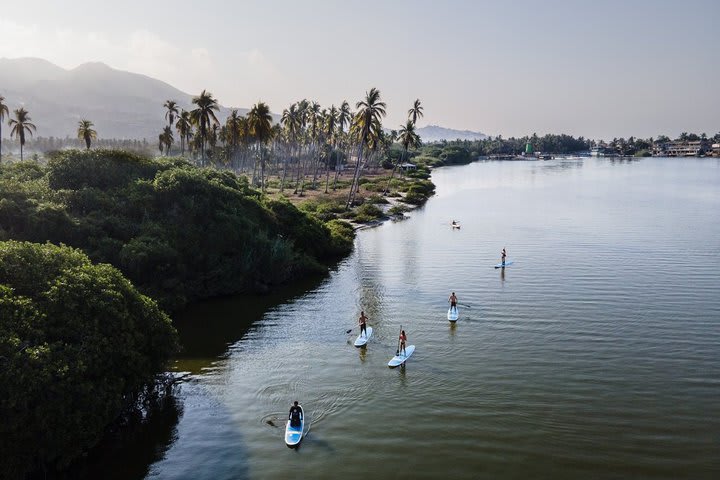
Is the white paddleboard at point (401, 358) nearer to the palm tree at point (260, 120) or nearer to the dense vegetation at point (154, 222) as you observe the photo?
the dense vegetation at point (154, 222)

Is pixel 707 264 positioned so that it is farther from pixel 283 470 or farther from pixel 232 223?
pixel 283 470

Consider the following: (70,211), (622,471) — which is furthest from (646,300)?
(70,211)

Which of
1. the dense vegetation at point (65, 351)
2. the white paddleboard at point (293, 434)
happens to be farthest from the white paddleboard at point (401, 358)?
the dense vegetation at point (65, 351)

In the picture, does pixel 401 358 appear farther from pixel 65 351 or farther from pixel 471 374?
pixel 65 351

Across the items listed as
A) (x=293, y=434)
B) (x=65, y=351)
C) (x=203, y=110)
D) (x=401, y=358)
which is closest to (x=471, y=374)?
(x=401, y=358)

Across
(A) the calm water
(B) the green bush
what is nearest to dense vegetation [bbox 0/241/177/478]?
(A) the calm water

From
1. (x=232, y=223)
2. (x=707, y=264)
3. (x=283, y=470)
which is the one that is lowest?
(x=283, y=470)
